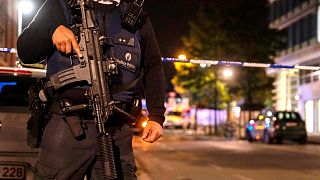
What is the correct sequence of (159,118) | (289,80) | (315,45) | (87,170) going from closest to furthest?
(87,170) < (159,118) < (315,45) < (289,80)

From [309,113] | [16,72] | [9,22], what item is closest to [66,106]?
[16,72]

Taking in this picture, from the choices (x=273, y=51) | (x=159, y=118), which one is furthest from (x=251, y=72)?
(x=159, y=118)

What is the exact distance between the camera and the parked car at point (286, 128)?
2686 centimetres

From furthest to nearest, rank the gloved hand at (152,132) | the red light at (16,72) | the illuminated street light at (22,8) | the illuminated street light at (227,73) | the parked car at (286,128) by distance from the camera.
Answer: the illuminated street light at (227,73)
the parked car at (286,128)
the illuminated street light at (22,8)
the red light at (16,72)
the gloved hand at (152,132)

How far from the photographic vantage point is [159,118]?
11.4 ft

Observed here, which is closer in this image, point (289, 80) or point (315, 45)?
point (315, 45)

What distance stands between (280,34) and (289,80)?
7.61m

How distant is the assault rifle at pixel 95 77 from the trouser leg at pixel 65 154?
0.27 ft

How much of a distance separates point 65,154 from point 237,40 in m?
38.8

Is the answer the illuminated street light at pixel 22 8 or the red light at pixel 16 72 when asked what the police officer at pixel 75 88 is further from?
the illuminated street light at pixel 22 8

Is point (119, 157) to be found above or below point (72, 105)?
below

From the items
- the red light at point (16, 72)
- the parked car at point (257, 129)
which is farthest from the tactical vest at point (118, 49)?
the parked car at point (257, 129)

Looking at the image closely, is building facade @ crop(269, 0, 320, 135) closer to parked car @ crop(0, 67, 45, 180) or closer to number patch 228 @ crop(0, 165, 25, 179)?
parked car @ crop(0, 67, 45, 180)

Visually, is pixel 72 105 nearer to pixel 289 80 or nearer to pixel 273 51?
pixel 273 51
